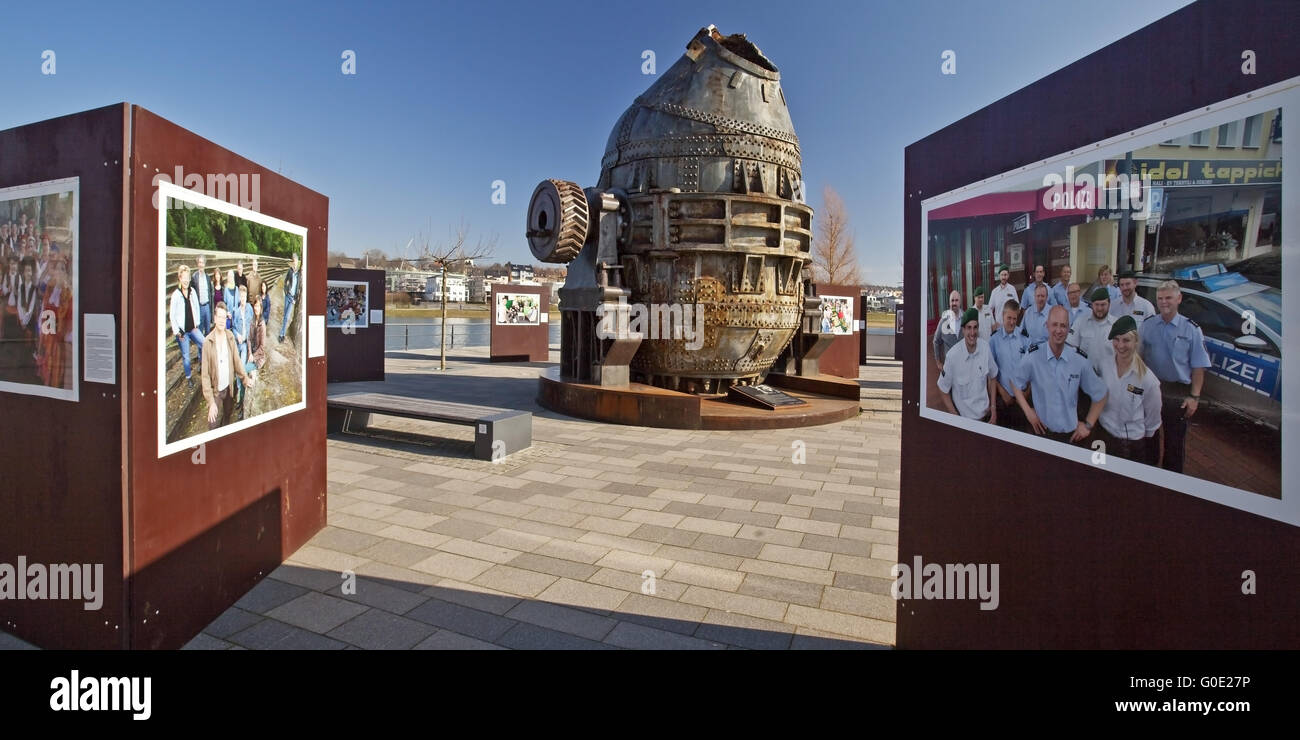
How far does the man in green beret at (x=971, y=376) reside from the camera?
3463mm

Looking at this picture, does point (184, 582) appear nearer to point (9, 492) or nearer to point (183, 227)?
point (9, 492)

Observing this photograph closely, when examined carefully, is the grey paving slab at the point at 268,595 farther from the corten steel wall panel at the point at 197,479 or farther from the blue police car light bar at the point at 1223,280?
the blue police car light bar at the point at 1223,280

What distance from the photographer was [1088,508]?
2936 mm

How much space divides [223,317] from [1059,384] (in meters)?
4.73

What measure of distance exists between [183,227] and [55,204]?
60cm

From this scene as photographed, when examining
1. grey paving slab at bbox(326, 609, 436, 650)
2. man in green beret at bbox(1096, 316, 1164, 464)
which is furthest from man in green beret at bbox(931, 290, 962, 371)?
grey paving slab at bbox(326, 609, 436, 650)

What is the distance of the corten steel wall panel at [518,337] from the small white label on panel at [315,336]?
18.3 metres

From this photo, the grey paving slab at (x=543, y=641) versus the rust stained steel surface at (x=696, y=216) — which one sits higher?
the rust stained steel surface at (x=696, y=216)

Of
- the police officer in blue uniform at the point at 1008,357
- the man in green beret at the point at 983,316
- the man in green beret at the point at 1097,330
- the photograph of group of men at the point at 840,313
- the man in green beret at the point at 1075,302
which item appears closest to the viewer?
the man in green beret at the point at 1097,330

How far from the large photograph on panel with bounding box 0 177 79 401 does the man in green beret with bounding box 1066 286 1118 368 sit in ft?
16.0

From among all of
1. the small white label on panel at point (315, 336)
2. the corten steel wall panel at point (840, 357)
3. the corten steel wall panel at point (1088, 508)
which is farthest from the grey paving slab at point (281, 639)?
the corten steel wall panel at point (840, 357)

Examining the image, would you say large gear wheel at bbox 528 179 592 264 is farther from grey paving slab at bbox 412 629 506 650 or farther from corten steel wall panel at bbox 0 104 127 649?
grey paving slab at bbox 412 629 506 650

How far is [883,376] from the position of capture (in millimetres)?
23156

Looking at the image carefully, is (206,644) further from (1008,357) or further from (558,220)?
(558,220)
